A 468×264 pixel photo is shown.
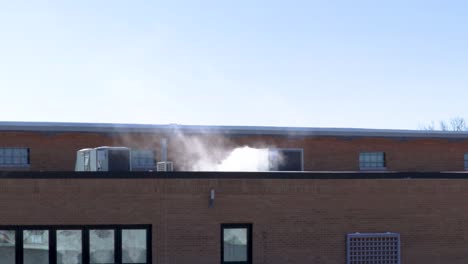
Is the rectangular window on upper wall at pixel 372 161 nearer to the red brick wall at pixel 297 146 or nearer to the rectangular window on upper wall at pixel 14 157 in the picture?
the red brick wall at pixel 297 146

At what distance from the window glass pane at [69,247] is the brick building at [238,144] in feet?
30.0

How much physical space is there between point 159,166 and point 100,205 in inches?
192

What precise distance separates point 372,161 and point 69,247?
17088 mm

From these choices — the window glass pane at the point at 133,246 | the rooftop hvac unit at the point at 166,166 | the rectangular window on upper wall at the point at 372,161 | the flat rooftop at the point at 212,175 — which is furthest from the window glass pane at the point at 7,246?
the rectangular window on upper wall at the point at 372,161

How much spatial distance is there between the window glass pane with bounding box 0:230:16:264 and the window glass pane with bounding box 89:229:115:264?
2.16 m

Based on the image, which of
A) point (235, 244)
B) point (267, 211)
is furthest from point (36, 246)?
point (267, 211)

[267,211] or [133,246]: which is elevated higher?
[267,211]

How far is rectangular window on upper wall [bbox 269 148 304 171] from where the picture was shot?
31.1 metres

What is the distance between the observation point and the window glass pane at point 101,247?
2172cm

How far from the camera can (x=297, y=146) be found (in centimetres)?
3325

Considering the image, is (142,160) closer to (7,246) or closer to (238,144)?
(238,144)

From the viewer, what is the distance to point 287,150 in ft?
108

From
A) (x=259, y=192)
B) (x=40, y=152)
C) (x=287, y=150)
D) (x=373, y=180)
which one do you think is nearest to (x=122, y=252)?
(x=259, y=192)

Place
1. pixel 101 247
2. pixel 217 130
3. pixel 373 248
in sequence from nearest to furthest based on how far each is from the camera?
pixel 101 247 → pixel 373 248 → pixel 217 130
